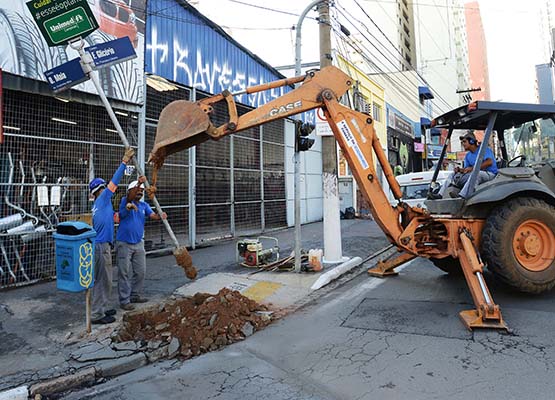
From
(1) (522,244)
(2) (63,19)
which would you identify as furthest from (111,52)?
(1) (522,244)

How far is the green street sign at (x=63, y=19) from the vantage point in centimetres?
509

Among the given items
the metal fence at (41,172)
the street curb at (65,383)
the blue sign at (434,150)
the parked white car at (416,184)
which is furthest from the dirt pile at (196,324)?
the blue sign at (434,150)

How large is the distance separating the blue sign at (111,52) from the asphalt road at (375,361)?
4113mm

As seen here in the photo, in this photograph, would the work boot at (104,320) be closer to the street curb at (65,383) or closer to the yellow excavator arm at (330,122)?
the street curb at (65,383)

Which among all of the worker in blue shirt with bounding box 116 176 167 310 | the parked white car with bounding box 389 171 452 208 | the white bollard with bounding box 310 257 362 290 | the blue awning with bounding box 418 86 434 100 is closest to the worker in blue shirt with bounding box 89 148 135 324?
the worker in blue shirt with bounding box 116 176 167 310

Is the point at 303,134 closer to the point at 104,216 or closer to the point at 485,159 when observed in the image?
the point at 485,159

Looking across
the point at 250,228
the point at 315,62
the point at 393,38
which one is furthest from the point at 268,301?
the point at 393,38

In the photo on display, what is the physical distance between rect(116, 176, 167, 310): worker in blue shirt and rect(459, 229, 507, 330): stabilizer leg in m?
4.17

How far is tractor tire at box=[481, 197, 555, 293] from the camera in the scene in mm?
5078

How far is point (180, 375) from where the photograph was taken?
376cm

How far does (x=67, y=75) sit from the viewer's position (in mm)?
5660

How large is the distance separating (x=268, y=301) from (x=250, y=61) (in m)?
9.10

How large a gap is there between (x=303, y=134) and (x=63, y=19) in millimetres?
4226

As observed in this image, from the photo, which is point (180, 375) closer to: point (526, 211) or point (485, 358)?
point (485, 358)
